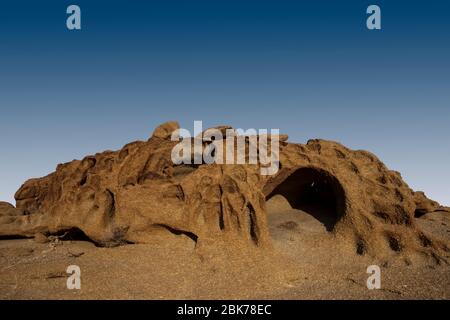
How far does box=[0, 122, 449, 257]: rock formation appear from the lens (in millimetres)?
10203

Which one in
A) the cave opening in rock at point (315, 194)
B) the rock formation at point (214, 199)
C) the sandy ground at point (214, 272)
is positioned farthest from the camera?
the cave opening in rock at point (315, 194)

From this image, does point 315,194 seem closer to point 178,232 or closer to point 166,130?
point 178,232

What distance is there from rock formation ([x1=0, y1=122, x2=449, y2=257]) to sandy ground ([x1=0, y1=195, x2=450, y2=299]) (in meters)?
0.44

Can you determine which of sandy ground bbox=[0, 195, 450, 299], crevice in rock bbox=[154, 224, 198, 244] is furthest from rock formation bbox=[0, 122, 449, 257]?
sandy ground bbox=[0, 195, 450, 299]

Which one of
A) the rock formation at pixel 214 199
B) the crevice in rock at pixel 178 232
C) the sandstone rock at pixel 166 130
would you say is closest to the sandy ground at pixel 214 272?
the crevice in rock at pixel 178 232

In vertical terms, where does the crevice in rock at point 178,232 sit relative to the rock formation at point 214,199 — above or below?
below

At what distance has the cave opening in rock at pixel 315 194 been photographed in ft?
38.3

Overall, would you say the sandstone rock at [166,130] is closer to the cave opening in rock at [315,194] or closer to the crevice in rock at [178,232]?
the crevice in rock at [178,232]

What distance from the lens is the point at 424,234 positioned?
34.7ft

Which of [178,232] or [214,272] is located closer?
[214,272]

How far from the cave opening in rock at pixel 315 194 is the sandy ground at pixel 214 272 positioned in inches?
37.8

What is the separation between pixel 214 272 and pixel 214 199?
6.57 ft

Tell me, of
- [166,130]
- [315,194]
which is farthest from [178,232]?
[315,194]

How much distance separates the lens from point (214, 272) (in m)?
9.05
